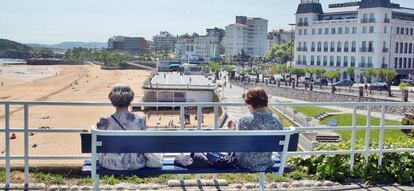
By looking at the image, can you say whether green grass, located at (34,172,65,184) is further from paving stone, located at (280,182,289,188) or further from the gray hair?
paving stone, located at (280,182,289,188)

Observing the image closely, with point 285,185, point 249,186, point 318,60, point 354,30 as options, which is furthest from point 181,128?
point 318,60

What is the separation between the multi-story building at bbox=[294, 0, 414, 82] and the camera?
82.3m

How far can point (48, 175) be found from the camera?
701 centimetres

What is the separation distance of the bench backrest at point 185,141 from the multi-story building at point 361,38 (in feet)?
267

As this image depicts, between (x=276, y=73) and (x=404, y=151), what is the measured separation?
103 meters

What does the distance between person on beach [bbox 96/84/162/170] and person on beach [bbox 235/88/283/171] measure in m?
0.95

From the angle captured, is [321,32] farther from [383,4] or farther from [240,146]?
[240,146]

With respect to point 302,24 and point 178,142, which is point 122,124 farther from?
point 302,24

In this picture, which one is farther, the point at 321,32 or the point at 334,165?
the point at 321,32

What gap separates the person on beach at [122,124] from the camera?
4.92 meters

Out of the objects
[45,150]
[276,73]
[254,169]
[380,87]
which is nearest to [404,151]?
[254,169]

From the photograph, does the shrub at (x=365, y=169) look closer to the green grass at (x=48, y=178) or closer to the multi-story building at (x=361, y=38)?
the green grass at (x=48, y=178)

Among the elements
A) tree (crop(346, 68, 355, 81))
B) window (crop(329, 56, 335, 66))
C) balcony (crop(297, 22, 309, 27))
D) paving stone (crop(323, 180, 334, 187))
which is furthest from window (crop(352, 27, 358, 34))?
paving stone (crop(323, 180, 334, 187))

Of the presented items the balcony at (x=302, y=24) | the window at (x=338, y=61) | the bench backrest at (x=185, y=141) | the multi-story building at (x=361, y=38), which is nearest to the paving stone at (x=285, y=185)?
the bench backrest at (x=185, y=141)
